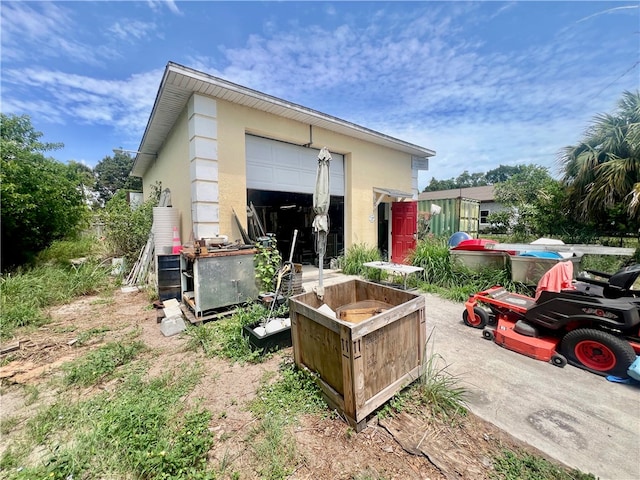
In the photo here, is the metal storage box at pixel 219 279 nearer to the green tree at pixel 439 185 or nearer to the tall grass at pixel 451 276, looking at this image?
the tall grass at pixel 451 276

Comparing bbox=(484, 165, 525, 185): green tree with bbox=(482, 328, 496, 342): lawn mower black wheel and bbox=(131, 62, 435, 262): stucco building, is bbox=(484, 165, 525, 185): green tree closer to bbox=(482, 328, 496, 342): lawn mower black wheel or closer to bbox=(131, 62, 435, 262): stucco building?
bbox=(131, 62, 435, 262): stucco building

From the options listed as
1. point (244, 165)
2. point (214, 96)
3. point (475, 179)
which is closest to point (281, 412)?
point (244, 165)

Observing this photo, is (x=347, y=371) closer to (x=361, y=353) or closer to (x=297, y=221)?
(x=361, y=353)

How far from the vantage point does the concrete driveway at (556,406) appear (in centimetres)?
171

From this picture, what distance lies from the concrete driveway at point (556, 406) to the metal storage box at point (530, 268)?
2.03 metres

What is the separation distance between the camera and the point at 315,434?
6.36 feet

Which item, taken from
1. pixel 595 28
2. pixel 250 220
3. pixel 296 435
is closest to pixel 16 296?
pixel 250 220

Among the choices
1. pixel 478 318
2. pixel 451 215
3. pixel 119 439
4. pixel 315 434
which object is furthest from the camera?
pixel 451 215

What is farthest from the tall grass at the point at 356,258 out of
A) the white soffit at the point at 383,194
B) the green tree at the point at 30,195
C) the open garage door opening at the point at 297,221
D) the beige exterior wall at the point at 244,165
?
the green tree at the point at 30,195

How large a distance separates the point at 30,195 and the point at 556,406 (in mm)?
10358

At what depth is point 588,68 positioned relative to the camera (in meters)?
1.74

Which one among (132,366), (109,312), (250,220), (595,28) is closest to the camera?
(595,28)

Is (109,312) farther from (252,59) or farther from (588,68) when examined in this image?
(588,68)

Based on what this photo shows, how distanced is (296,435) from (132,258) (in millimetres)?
8190
